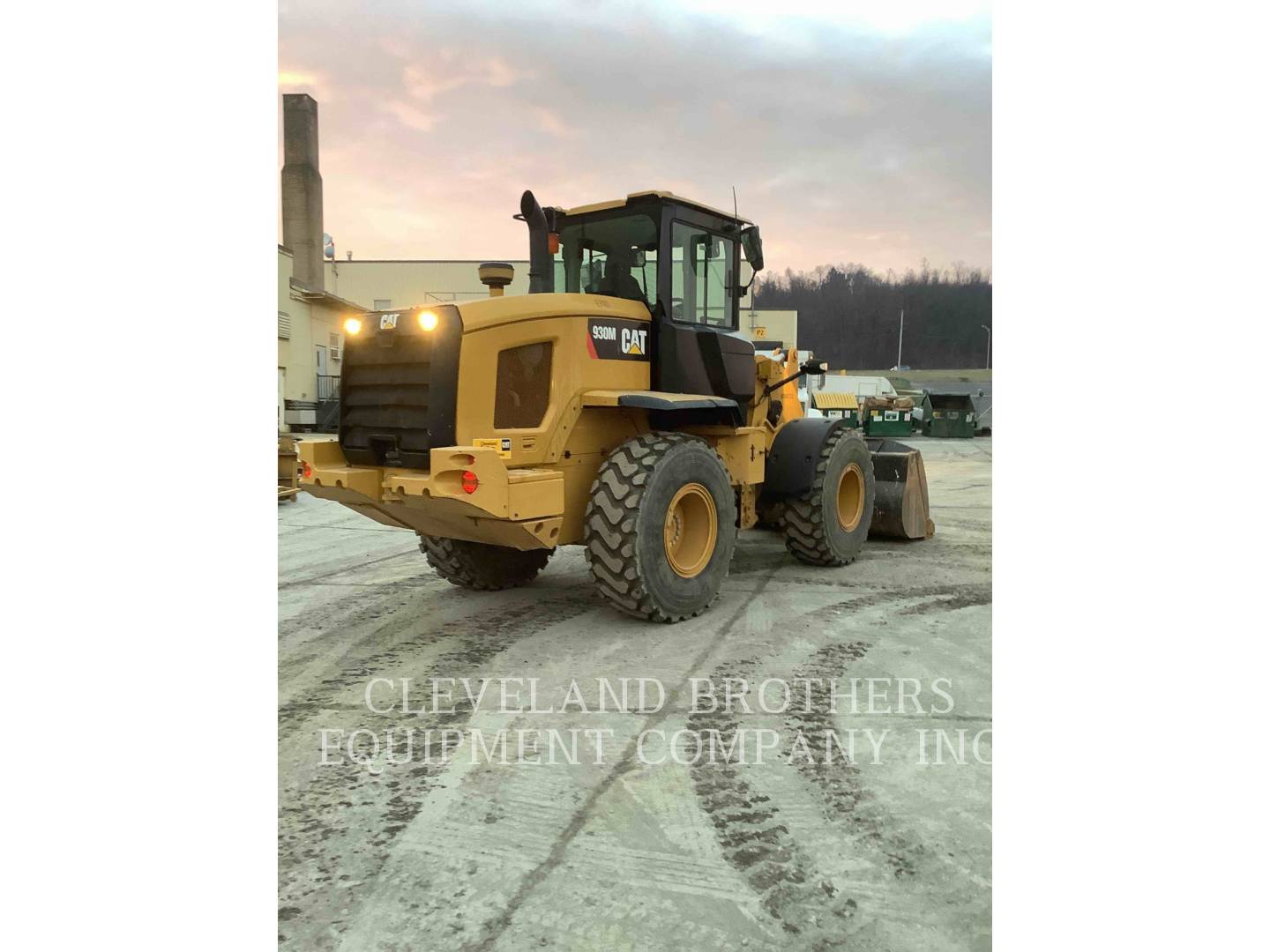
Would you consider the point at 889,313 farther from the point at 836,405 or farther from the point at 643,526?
the point at 836,405

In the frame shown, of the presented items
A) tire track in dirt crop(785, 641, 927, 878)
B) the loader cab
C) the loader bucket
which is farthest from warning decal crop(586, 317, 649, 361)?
the loader bucket

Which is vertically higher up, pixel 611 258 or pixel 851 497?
pixel 611 258

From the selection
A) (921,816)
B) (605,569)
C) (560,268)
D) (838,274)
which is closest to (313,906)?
(921,816)

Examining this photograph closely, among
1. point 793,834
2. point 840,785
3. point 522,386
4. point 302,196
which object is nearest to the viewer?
point 793,834

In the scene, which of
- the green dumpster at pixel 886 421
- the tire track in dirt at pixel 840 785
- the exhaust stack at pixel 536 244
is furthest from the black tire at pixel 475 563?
the green dumpster at pixel 886 421

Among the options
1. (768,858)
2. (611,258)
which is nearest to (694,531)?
(611,258)

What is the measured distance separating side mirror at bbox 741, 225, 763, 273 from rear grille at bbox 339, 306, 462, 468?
2.58 m

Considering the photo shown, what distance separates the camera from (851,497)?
734 cm

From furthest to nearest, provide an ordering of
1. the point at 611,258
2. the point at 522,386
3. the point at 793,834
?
the point at 611,258, the point at 522,386, the point at 793,834

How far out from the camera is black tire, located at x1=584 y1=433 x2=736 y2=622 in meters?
4.74

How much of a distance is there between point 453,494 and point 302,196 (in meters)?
25.5

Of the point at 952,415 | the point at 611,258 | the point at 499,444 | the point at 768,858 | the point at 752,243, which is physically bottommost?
the point at 768,858

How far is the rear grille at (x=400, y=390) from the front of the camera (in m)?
4.52

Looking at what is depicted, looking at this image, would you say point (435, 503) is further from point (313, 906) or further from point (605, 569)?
point (313, 906)
